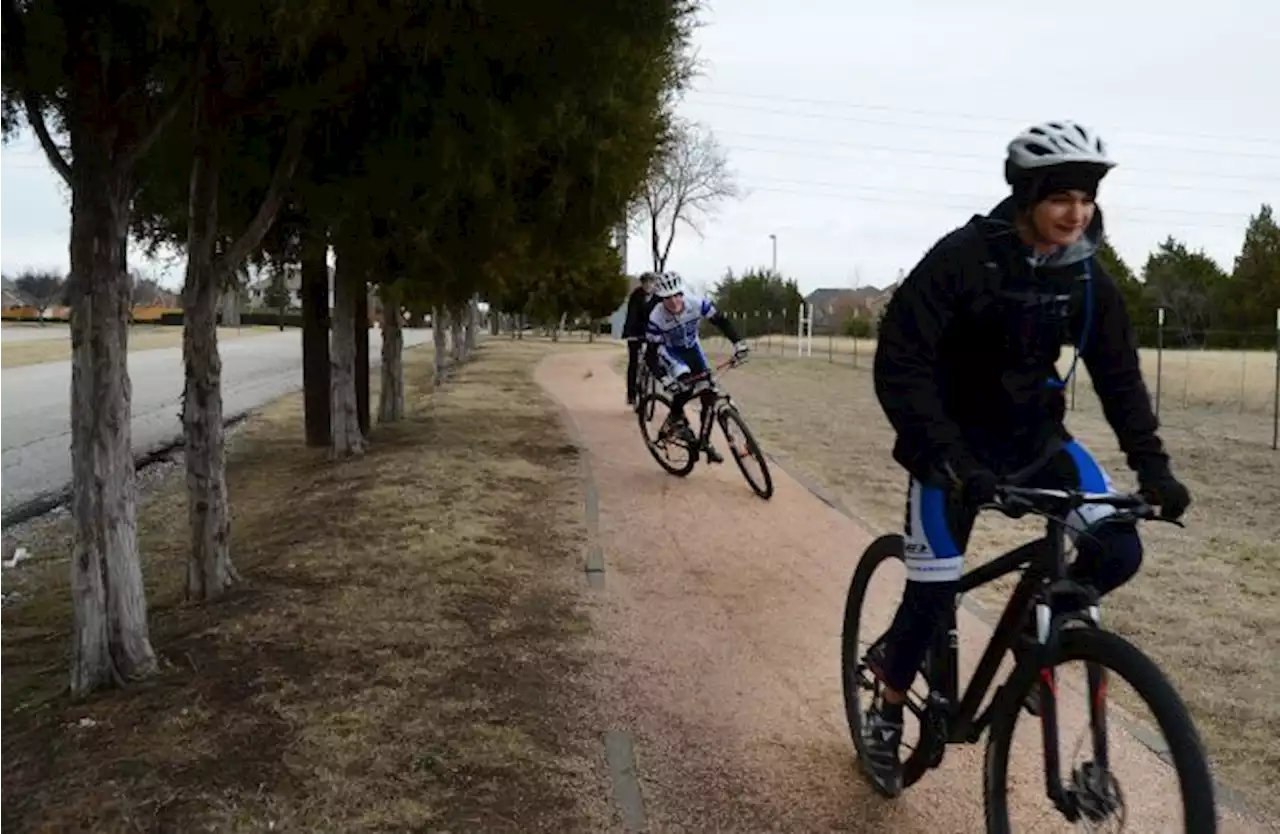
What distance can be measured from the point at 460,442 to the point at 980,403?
10881 mm

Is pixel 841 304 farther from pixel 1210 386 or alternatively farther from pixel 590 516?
pixel 590 516

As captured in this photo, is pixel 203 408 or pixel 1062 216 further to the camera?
pixel 203 408

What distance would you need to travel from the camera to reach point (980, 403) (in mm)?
3477

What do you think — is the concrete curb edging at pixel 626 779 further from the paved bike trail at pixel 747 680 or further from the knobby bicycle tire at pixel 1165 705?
the knobby bicycle tire at pixel 1165 705

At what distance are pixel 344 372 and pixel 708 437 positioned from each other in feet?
15.0

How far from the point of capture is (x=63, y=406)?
72.5 feet

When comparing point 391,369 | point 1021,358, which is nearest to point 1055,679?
point 1021,358

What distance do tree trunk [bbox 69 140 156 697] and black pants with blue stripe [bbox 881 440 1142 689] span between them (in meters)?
3.24

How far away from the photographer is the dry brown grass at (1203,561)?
5227 millimetres

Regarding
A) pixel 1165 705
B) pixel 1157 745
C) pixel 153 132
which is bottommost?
pixel 1157 745

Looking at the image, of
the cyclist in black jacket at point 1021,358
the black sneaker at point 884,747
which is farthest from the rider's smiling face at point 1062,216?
the black sneaker at point 884,747

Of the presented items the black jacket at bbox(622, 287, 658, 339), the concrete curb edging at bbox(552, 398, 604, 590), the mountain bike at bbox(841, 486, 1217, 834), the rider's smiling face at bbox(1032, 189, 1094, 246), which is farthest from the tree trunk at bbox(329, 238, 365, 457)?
the rider's smiling face at bbox(1032, 189, 1094, 246)

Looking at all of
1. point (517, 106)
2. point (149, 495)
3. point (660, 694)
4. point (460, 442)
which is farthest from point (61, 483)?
point (660, 694)

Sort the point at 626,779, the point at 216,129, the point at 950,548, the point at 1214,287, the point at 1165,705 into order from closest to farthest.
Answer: the point at 1165,705 → the point at 950,548 → the point at 626,779 → the point at 216,129 → the point at 1214,287
